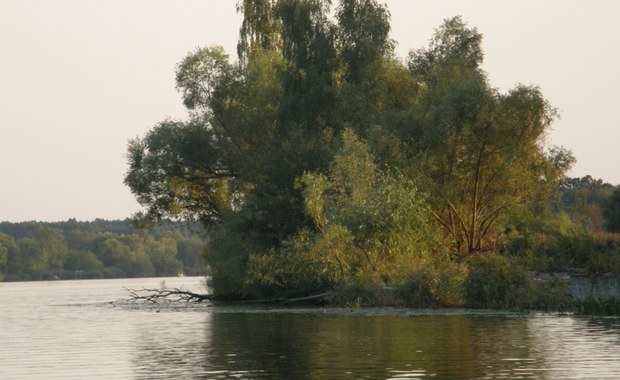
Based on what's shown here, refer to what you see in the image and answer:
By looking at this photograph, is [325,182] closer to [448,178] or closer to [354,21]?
[448,178]

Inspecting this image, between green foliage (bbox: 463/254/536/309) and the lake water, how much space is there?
97.7 inches

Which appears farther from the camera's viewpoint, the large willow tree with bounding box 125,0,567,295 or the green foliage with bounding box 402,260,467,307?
the large willow tree with bounding box 125,0,567,295

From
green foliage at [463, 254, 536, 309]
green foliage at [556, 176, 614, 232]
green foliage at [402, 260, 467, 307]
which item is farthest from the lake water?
green foliage at [556, 176, 614, 232]

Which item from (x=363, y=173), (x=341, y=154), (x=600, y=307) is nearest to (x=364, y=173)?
(x=363, y=173)

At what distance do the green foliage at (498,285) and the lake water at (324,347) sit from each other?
2.48 m

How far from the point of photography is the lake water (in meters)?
24.0

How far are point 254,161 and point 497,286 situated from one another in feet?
84.0

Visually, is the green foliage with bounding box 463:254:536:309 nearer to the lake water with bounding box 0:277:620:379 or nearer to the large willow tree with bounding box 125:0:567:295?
the lake water with bounding box 0:277:620:379

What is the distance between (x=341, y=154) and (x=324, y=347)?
28.4m

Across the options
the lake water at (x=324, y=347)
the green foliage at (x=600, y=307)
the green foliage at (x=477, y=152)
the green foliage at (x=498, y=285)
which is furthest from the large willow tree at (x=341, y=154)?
the green foliage at (x=600, y=307)

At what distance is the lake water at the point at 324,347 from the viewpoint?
78.7ft

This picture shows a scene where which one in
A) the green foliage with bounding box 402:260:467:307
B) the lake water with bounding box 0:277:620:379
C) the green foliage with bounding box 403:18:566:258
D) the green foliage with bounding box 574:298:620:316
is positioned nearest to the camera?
the lake water with bounding box 0:277:620:379

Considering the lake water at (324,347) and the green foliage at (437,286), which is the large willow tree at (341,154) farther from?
the lake water at (324,347)

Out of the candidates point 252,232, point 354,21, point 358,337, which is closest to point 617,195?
point 354,21
